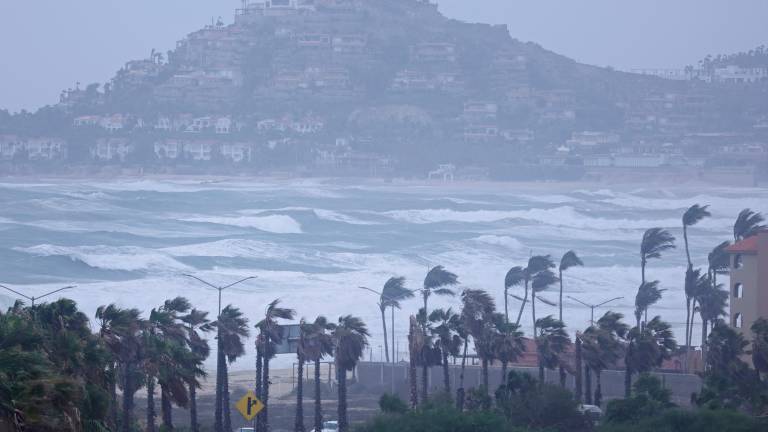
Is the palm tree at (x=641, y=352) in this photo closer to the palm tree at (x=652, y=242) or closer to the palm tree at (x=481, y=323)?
the palm tree at (x=481, y=323)

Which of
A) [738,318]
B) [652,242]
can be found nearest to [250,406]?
[738,318]

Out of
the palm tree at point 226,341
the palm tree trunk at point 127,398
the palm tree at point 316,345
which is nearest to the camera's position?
the palm tree trunk at point 127,398

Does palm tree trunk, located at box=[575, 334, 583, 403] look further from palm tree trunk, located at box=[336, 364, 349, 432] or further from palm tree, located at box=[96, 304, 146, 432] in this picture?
palm tree, located at box=[96, 304, 146, 432]

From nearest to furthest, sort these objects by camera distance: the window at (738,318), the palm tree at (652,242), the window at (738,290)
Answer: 1. the window at (738,318)
2. the window at (738,290)
3. the palm tree at (652,242)

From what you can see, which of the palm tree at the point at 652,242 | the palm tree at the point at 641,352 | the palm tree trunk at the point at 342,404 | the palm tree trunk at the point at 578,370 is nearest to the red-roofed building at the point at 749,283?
the palm tree at the point at 641,352

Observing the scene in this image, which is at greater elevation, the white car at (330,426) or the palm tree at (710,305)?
the palm tree at (710,305)

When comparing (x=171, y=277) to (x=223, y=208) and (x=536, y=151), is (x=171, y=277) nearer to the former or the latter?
(x=223, y=208)

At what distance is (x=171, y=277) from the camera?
6209cm

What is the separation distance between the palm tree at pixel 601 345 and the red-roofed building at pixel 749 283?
4.13 meters

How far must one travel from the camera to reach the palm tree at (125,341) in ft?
62.2

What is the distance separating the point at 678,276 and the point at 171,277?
20930 millimetres

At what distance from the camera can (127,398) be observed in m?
19.9

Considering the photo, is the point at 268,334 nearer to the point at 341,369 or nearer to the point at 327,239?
the point at 341,369

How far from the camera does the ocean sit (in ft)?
185
